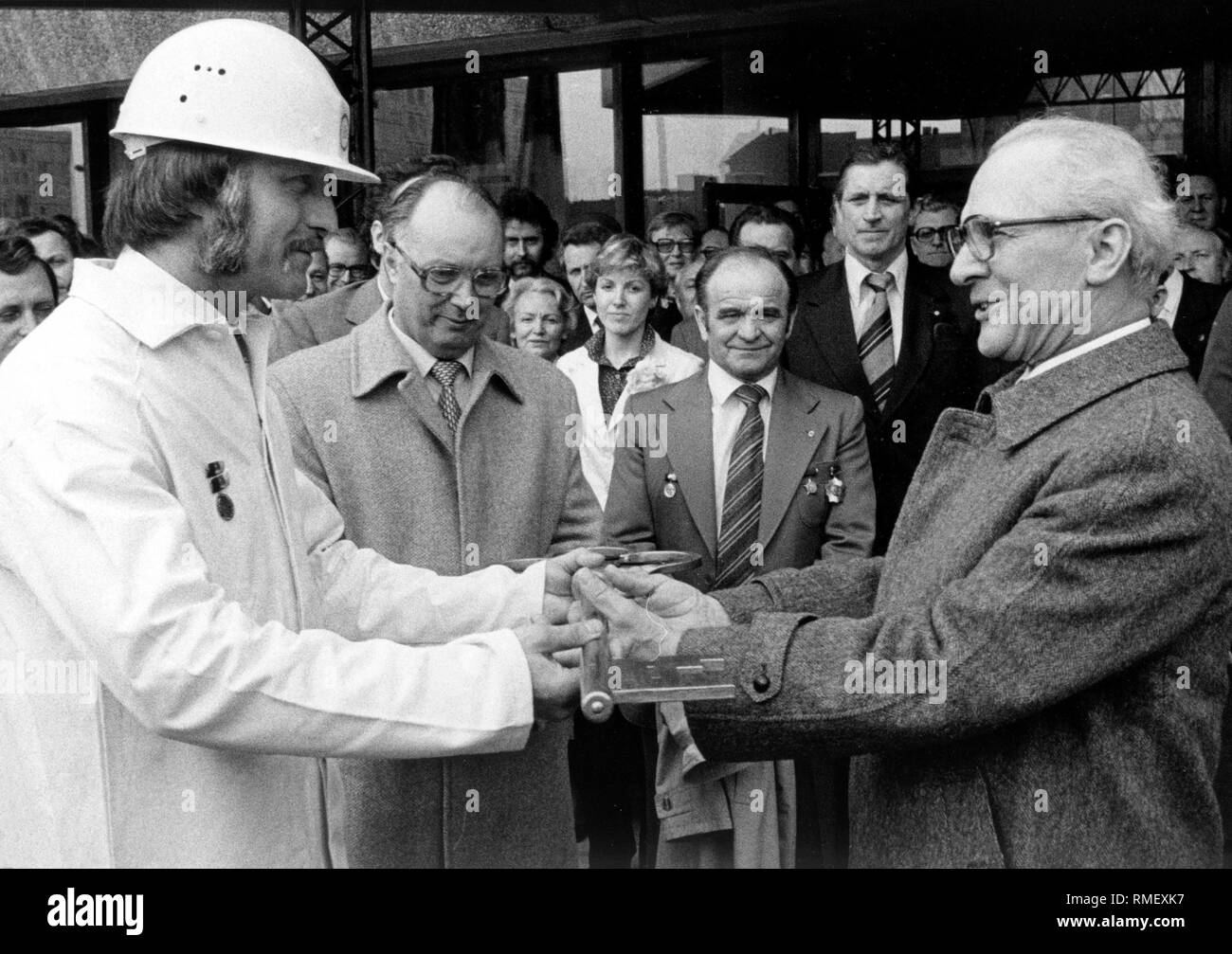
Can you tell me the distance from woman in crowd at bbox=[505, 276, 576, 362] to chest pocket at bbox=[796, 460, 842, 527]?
1825 millimetres

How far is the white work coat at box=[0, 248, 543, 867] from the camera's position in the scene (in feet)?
6.94

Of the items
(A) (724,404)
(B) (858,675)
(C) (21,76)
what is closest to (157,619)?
→ (B) (858,675)

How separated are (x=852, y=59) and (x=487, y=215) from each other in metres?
8.38

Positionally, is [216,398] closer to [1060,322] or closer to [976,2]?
[1060,322]

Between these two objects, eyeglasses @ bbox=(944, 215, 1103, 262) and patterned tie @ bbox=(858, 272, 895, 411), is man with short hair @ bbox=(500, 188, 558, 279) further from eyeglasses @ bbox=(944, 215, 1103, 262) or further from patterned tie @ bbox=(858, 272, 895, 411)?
eyeglasses @ bbox=(944, 215, 1103, 262)

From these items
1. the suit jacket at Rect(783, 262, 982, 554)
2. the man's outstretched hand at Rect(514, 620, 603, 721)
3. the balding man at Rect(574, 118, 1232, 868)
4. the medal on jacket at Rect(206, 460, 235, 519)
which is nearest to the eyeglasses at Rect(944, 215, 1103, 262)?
the balding man at Rect(574, 118, 1232, 868)

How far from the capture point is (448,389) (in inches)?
141

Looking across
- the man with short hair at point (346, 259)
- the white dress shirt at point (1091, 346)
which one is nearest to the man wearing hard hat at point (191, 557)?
the white dress shirt at point (1091, 346)

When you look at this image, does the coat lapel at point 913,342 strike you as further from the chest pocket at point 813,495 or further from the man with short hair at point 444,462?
the man with short hair at point 444,462

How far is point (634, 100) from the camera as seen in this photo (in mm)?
11508

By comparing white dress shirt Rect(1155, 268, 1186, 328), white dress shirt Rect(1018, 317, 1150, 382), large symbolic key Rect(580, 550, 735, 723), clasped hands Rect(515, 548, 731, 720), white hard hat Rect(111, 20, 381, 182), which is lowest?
large symbolic key Rect(580, 550, 735, 723)

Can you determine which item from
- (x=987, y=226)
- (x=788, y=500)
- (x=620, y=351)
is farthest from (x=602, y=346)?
(x=987, y=226)

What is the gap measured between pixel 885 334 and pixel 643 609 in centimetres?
275

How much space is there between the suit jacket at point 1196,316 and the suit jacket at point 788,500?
54.7 inches
